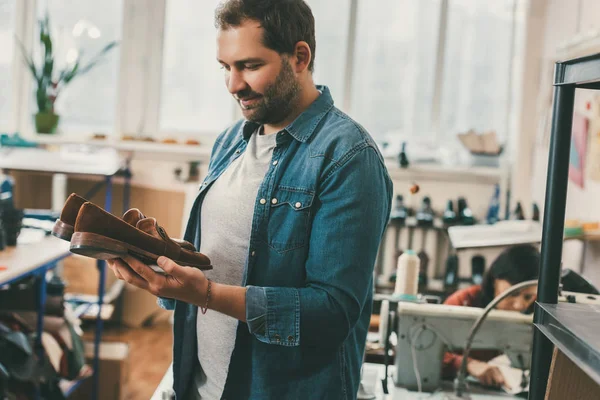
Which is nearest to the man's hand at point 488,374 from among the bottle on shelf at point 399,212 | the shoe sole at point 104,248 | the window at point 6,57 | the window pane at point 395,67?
the shoe sole at point 104,248

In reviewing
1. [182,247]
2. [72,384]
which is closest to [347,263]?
[182,247]

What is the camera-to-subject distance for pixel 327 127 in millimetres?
1270

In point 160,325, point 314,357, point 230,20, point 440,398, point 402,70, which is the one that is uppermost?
point 402,70

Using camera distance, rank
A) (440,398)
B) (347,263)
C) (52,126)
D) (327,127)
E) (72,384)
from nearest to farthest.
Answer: (347,263), (327,127), (440,398), (72,384), (52,126)

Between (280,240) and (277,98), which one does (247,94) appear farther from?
(280,240)

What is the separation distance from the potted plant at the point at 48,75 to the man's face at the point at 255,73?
3.70 m

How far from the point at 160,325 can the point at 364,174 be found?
398 cm

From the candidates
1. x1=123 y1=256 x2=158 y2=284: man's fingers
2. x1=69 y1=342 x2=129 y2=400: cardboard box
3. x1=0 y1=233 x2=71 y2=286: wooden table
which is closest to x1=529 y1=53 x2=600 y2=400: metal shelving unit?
x1=123 y1=256 x2=158 y2=284: man's fingers

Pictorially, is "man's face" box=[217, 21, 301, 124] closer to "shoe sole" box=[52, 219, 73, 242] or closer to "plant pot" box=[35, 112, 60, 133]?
"shoe sole" box=[52, 219, 73, 242]

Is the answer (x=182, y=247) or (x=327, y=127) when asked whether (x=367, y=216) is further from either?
(x=182, y=247)

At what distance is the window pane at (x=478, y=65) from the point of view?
186 inches

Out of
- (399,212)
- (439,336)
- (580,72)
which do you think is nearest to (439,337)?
(439,336)

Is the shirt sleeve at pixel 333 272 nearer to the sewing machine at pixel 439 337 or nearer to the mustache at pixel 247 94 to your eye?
the mustache at pixel 247 94

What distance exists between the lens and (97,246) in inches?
46.4
